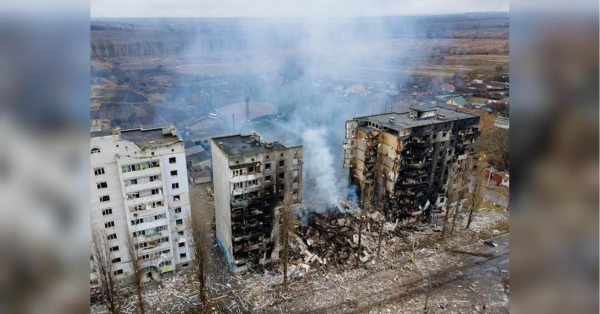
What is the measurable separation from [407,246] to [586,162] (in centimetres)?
1533

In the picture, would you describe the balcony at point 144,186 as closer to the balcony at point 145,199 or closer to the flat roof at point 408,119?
the balcony at point 145,199

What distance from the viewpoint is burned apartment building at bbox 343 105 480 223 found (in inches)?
624

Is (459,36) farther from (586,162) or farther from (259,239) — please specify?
(586,162)

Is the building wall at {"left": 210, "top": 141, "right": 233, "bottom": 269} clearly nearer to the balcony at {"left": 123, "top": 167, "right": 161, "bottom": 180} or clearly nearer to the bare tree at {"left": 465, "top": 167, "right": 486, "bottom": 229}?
the balcony at {"left": 123, "top": 167, "right": 161, "bottom": 180}

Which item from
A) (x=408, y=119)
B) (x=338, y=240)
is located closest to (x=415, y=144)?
(x=408, y=119)

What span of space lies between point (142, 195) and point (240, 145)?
3.54 meters

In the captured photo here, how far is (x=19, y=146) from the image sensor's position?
4.85 feet

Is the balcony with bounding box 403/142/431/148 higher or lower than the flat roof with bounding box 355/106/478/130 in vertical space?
lower

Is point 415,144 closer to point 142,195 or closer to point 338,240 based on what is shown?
point 338,240

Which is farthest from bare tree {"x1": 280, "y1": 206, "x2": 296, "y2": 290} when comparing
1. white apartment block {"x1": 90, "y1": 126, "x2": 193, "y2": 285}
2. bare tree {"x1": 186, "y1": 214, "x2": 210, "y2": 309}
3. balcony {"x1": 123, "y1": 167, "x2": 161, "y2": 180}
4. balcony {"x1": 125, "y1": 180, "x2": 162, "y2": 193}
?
A: balcony {"x1": 123, "y1": 167, "x2": 161, "y2": 180}

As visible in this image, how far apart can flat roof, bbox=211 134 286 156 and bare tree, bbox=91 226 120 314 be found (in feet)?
14.2

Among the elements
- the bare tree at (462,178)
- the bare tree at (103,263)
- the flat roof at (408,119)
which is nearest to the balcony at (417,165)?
the flat roof at (408,119)

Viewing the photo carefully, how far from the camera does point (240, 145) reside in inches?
535

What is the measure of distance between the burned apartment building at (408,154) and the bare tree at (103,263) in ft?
32.1
